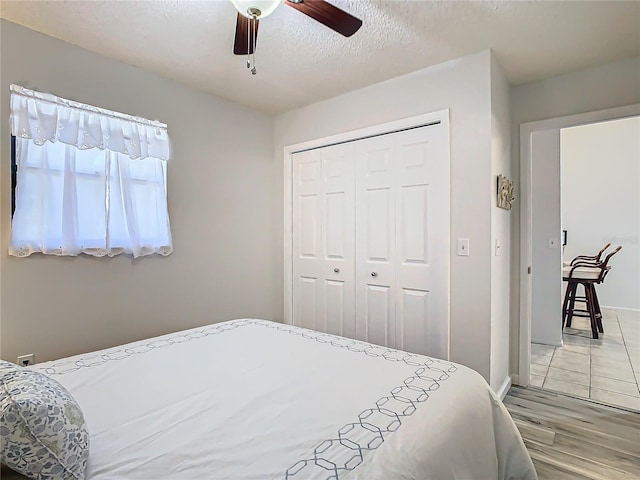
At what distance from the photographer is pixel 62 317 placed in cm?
212

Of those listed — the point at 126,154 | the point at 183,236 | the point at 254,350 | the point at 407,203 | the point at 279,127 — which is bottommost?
the point at 254,350

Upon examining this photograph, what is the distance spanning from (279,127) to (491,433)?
120 inches

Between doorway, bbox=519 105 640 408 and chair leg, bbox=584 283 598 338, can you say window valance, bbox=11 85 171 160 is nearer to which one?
doorway, bbox=519 105 640 408

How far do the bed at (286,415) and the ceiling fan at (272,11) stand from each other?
1395mm

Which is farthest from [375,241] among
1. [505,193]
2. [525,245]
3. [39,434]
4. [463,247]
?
[39,434]

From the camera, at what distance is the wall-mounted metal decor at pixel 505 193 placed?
2.38 m

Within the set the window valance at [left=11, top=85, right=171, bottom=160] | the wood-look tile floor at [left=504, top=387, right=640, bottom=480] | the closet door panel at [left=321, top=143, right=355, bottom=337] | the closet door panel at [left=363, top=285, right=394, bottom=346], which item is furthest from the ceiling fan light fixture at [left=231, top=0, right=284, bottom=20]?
the wood-look tile floor at [left=504, top=387, right=640, bottom=480]

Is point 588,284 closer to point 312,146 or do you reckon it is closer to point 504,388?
point 504,388

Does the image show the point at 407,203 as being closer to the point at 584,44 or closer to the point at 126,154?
the point at 584,44

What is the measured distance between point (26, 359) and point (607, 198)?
720cm

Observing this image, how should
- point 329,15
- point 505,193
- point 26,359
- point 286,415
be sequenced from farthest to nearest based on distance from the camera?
point 505,193 → point 26,359 → point 329,15 → point 286,415

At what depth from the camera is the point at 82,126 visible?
7.03ft

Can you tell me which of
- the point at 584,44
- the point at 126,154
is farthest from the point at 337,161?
the point at 584,44

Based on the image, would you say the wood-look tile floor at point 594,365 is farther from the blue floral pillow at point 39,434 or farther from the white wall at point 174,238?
the blue floral pillow at point 39,434
